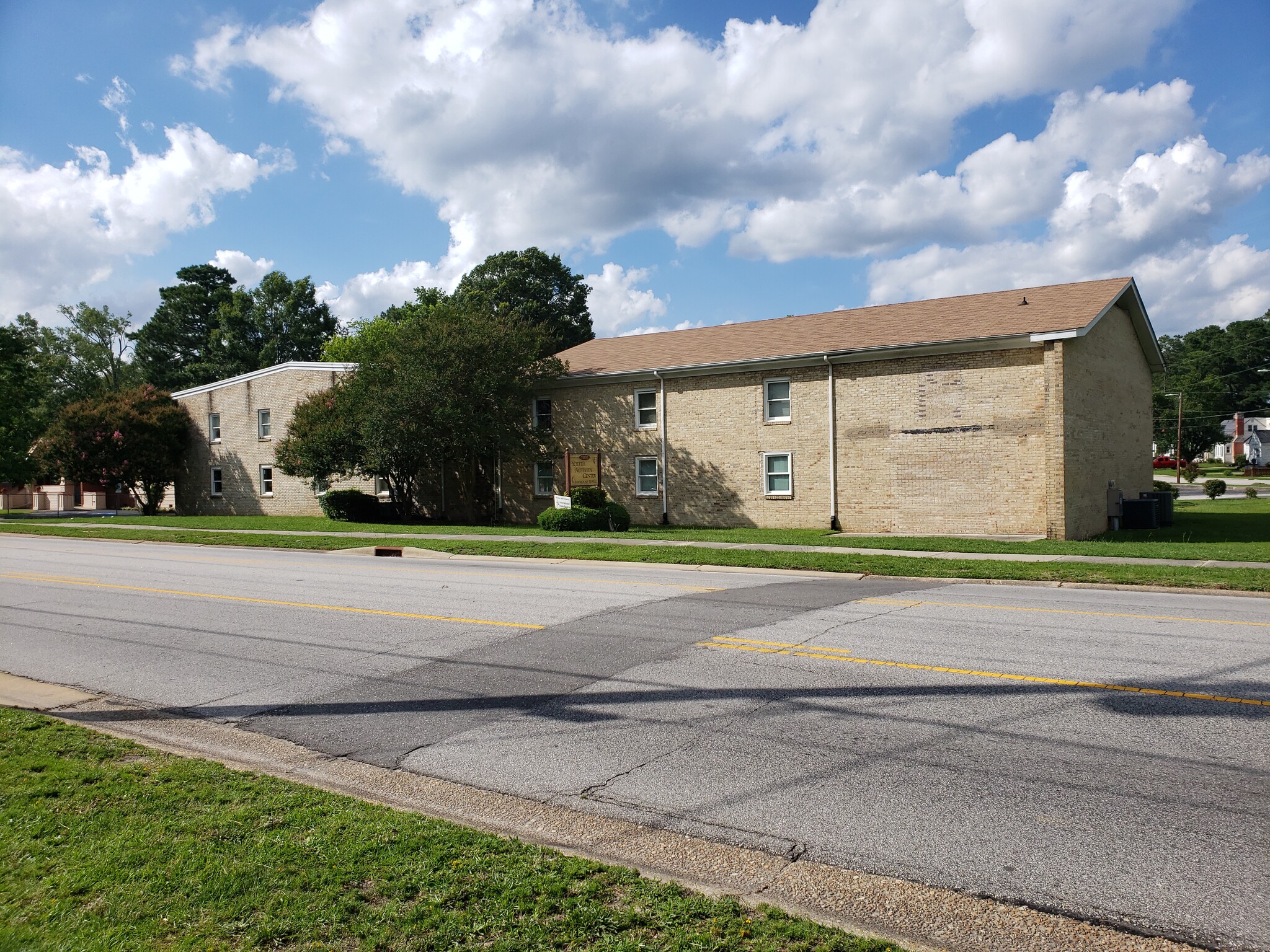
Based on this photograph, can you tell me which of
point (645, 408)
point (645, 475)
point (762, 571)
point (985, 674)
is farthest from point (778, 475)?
point (985, 674)

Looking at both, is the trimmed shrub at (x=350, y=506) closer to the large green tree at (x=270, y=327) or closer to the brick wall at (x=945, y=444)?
the brick wall at (x=945, y=444)

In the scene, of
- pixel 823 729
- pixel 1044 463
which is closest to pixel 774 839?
pixel 823 729

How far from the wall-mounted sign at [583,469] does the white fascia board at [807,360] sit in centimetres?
311

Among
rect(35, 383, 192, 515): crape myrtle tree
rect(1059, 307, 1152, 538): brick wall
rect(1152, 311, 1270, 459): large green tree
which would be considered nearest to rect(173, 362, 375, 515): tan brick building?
rect(35, 383, 192, 515): crape myrtle tree

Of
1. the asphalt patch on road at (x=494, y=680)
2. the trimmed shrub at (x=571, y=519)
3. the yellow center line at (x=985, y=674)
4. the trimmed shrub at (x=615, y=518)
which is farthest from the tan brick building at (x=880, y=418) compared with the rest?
the yellow center line at (x=985, y=674)

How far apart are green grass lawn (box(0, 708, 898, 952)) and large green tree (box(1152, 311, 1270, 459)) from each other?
A: 298 ft

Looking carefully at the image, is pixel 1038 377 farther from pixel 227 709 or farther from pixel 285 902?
pixel 285 902

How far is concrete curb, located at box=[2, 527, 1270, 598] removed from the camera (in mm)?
13008

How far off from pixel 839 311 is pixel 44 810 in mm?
28624

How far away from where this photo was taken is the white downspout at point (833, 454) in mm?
25297

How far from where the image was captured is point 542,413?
104 ft

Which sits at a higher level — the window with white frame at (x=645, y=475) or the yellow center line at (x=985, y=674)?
the window with white frame at (x=645, y=475)

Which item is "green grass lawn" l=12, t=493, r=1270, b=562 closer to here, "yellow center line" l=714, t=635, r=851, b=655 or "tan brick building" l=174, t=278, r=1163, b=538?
"tan brick building" l=174, t=278, r=1163, b=538

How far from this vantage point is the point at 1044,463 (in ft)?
71.9
